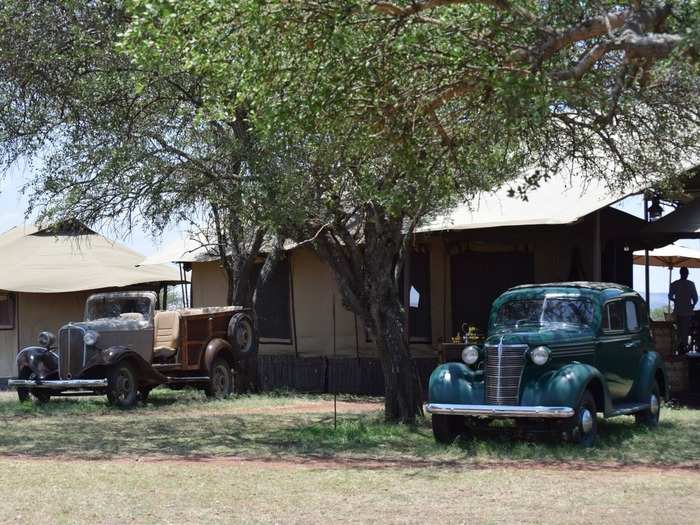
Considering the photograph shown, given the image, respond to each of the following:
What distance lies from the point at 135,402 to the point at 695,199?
335 inches

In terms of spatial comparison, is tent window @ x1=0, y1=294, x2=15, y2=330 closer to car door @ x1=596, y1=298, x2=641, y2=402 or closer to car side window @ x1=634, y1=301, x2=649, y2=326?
car side window @ x1=634, y1=301, x2=649, y2=326

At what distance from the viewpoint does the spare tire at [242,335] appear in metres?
17.9

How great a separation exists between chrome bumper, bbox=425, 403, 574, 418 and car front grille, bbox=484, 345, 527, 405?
20cm

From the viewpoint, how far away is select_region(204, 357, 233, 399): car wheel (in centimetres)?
1756

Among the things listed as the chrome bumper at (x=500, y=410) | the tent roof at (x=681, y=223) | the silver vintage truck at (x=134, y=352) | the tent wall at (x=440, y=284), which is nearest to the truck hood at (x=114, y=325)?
the silver vintage truck at (x=134, y=352)

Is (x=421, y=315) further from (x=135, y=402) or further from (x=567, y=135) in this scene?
(x=567, y=135)

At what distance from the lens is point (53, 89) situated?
43.3 ft

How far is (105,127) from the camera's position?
44.5 ft

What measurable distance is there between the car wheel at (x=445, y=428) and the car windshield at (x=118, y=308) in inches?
279

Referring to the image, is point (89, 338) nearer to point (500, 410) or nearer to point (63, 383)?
point (63, 383)

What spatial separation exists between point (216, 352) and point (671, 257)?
10.5 meters

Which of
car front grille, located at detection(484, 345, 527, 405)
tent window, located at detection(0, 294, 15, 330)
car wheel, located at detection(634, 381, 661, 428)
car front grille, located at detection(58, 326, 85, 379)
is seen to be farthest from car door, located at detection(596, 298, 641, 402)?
tent window, located at detection(0, 294, 15, 330)

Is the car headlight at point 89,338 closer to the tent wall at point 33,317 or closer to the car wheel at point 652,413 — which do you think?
the car wheel at point 652,413

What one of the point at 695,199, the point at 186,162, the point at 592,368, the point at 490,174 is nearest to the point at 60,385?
the point at 186,162
